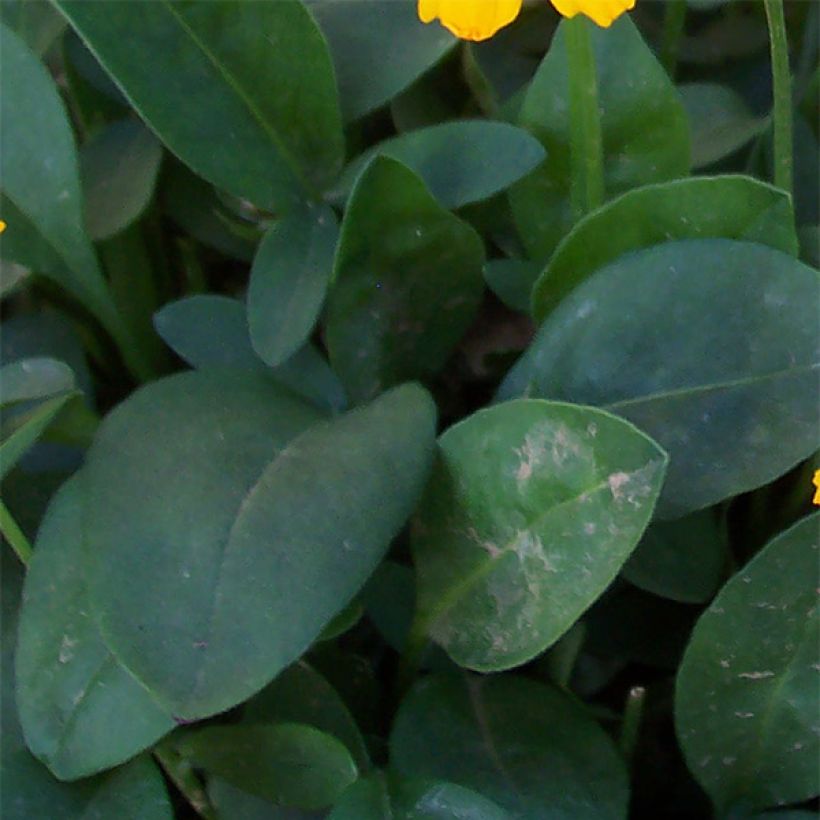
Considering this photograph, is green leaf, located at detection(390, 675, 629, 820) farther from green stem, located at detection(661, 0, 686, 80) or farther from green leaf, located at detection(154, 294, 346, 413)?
green stem, located at detection(661, 0, 686, 80)

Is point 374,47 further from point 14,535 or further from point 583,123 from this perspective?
point 14,535

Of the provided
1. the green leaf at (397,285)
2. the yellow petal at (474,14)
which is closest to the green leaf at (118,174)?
the green leaf at (397,285)

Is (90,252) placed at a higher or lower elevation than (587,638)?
higher

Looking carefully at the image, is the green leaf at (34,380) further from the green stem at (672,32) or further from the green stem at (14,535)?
the green stem at (672,32)

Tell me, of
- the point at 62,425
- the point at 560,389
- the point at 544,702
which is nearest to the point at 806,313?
the point at 560,389

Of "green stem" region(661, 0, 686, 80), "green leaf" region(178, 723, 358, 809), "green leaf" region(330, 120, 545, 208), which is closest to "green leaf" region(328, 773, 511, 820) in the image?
"green leaf" region(178, 723, 358, 809)

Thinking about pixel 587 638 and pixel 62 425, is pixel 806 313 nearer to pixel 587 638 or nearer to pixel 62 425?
pixel 587 638
